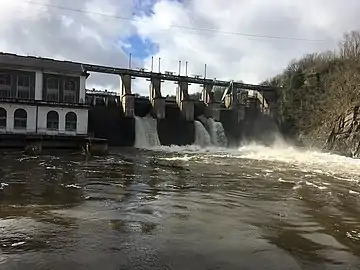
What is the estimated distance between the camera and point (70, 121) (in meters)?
36.1

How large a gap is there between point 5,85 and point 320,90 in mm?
32602

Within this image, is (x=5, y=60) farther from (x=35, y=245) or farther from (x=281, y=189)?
(x=35, y=245)

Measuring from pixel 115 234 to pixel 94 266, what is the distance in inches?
76.2

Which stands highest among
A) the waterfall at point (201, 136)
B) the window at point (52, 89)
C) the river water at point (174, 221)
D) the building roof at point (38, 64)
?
the building roof at point (38, 64)

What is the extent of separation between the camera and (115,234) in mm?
8758

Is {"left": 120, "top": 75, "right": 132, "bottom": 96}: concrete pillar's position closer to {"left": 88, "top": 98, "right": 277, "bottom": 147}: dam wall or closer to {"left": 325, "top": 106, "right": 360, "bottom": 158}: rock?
{"left": 88, "top": 98, "right": 277, "bottom": 147}: dam wall

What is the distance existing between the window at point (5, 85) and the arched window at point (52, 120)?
4.09 m

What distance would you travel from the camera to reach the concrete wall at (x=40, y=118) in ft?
111

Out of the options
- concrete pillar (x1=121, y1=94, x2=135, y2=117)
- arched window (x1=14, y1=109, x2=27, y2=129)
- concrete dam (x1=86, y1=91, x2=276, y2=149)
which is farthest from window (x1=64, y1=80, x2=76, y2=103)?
concrete pillar (x1=121, y1=94, x2=135, y2=117)

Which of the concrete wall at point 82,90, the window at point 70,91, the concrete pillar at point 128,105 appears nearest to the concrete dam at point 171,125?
the concrete pillar at point 128,105

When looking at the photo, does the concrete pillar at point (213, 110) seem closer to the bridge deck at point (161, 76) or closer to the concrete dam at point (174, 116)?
the concrete dam at point (174, 116)

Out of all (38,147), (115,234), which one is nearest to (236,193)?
(115,234)

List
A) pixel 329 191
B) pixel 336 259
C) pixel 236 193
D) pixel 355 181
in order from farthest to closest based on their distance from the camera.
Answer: pixel 355 181 → pixel 329 191 → pixel 236 193 → pixel 336 259

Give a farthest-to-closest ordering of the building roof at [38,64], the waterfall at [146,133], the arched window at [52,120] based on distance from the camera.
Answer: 1. the waterfall at [146,133]
2. the building roof at [38,64]
3. the arched window at [52,120]
